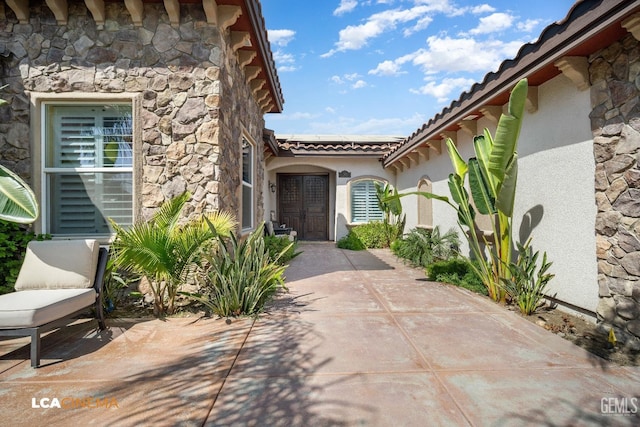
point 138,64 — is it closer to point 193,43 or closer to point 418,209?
point 193,43

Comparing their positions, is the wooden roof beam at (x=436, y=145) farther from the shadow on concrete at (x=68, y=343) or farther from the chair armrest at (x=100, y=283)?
the shadow on concrete at (x=68, y=343)

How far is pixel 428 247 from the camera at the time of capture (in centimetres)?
757

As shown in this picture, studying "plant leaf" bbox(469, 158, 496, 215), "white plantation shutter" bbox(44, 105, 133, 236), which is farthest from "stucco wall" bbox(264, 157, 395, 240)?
"white plantation shutter" bbox(44, 105, 133, 236)

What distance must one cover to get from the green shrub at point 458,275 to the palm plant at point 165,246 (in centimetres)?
387

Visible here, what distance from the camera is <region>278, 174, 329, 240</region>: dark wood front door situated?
13.4 meters

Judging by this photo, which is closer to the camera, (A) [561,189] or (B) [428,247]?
(A) [561,189]

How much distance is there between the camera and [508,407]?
221 centimetres

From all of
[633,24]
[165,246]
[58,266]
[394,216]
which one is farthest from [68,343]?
[394,216]

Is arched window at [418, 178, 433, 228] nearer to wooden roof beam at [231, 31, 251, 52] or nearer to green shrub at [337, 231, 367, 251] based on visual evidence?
green shrub at [337, 231, 367, 251]

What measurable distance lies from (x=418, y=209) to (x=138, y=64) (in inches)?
307

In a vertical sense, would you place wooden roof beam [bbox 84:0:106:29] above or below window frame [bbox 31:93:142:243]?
above

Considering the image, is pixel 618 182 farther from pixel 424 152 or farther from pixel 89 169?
pixel 89 169

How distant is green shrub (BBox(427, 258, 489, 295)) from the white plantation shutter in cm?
512

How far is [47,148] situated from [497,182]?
6.19 meters
